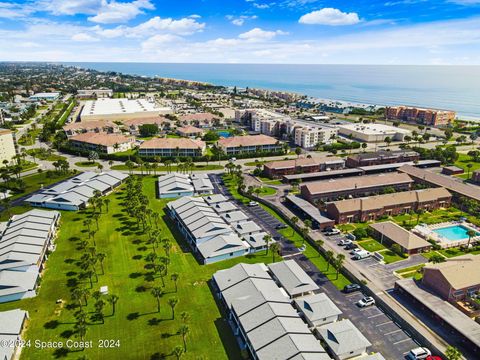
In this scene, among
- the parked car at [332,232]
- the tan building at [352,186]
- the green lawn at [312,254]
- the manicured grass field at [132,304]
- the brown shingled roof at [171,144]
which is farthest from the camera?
the brown shingled roof at [171,144]

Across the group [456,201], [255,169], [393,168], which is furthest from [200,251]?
[393,168]

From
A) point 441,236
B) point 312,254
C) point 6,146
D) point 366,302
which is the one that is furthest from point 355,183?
point 6,146

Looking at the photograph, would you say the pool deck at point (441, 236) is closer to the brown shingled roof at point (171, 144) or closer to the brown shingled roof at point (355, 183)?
the brown shingled roof at point (355, 183)

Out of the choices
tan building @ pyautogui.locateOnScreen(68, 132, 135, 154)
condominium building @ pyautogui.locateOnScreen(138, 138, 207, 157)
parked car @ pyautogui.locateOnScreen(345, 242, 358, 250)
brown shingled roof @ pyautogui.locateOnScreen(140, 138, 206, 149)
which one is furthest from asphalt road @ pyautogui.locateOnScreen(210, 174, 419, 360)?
tan building @ pyautogui.locateOnScreen(68, 132, 135, 154)

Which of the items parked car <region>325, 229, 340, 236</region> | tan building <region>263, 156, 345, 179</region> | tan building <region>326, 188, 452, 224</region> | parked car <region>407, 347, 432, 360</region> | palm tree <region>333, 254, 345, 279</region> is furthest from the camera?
tan building <region>263, 156, 345, 179</region>

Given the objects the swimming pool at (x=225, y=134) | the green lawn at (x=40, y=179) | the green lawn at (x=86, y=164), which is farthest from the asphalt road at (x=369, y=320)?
the swimming pool at (x=225, y=134)

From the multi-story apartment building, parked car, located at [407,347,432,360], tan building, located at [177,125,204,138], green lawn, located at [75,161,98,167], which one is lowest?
parked car, located at [407,347,432,360]

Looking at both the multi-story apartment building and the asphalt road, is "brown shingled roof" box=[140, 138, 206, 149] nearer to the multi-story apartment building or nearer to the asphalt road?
the multi-story apartment building
